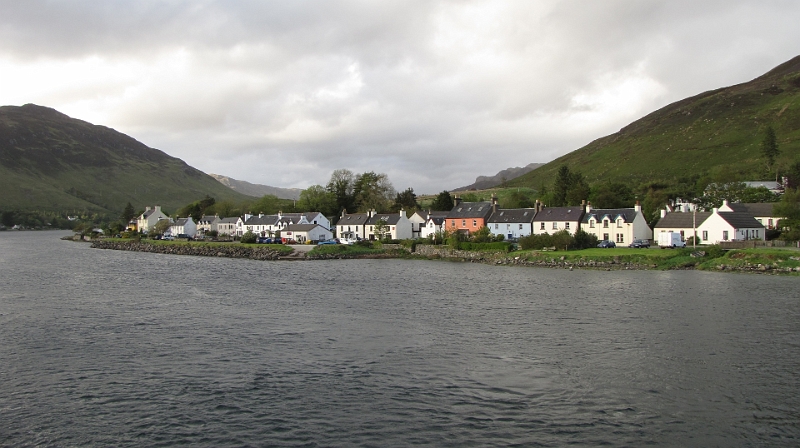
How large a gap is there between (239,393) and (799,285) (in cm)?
3893

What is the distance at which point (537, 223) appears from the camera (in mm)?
77062

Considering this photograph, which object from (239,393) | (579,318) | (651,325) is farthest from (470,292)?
(239,393)

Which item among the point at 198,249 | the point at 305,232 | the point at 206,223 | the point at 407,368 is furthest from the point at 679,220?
the point at 206,223

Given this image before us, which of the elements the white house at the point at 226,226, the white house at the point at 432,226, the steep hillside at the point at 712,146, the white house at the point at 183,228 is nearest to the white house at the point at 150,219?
the white house at the point at 183,228

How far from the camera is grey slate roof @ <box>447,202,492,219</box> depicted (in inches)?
3300

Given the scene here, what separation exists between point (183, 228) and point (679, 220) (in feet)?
334

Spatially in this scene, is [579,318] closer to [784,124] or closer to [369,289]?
[369,289]

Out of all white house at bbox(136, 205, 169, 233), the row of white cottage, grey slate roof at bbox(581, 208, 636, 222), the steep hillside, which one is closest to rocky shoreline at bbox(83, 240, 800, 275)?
the row of white cottage

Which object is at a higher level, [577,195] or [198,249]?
[577,195]

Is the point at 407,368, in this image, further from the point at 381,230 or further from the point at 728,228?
the point at 381,230

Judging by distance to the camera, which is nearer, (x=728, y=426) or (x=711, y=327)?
(x=728, y=426)

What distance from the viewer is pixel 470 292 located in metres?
40.1

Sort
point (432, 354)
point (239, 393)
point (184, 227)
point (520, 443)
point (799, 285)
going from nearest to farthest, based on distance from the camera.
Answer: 1. point (520, 443)
2. point (239, 393)
3. point (432, 354)
4. point (799, 285)
5. point (184, 227)

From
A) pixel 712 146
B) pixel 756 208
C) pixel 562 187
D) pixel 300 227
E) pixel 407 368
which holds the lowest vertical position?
pixel 407 368
